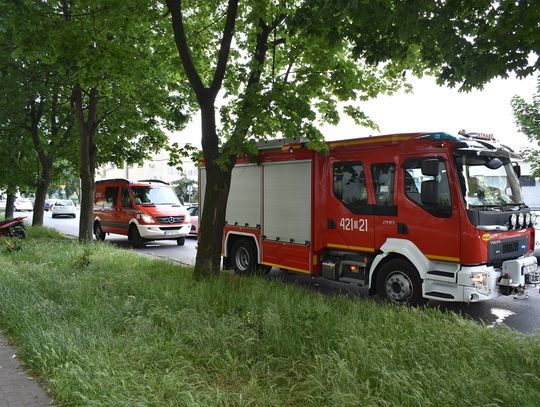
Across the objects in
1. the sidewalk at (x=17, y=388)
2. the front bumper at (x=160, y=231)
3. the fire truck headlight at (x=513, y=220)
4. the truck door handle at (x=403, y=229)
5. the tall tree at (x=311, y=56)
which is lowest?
the sidewalk at (x=17, y=388)

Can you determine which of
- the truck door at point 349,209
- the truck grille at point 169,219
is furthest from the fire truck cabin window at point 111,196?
the truck door at point 349,209

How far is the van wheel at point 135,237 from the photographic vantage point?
1727cm

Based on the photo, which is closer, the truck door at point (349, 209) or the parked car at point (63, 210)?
the truck door at point (349, 209)

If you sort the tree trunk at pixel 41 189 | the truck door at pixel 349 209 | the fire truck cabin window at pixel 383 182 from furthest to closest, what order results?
1. the tree trunk at pixel 41 189
2. the truck door at pixel 349 209
3. the fire truck cabin window at pixel 383 182

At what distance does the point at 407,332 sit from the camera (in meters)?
4.77

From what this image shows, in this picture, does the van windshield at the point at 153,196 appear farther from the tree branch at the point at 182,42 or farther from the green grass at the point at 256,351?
the green grass at the point at 256,351

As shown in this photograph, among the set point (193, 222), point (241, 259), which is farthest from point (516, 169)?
point (193, 222)

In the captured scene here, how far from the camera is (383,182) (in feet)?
25.5

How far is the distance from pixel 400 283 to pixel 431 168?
1.84m

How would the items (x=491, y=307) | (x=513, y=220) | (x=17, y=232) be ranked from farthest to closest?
(x=17, y=232)
(x=491, y=307)
(x=513, y=220)

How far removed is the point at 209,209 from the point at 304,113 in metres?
2.43

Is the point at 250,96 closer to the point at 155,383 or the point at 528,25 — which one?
the point at 528,25

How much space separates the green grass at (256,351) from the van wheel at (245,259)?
11.3 ft

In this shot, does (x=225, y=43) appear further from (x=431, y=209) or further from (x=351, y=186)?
(x=431, y=209)
